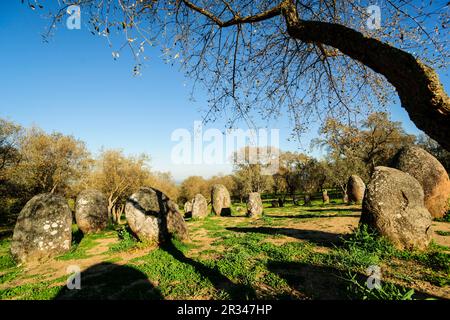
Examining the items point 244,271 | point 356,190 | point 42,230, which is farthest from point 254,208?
point 42,230

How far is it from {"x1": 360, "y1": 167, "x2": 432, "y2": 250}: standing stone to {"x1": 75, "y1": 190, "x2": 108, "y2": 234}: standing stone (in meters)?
16.4

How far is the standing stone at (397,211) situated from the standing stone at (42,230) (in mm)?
13305

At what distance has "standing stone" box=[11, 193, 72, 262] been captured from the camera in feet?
35.4

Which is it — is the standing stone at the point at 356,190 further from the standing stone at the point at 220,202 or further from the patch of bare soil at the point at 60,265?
the patch of bare soil at the point at 60,265

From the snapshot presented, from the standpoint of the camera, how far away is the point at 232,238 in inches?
496

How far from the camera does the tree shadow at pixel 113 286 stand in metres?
6.62

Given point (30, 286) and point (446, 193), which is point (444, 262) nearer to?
point (446, 193)

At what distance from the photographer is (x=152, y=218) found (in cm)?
1216

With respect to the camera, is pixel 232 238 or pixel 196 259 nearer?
pixel 196 259

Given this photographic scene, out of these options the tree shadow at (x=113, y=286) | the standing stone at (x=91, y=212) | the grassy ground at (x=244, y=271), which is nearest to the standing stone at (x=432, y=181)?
the grassy ground at (x=244, y=271)

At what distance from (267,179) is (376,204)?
145 feet

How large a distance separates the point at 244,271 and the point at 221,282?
96cm

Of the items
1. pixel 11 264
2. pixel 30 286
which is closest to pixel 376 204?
pixel 30 286

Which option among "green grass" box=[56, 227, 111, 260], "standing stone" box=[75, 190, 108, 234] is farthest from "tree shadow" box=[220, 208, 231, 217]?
"green grass" box=[56, 227, 111, 260]
